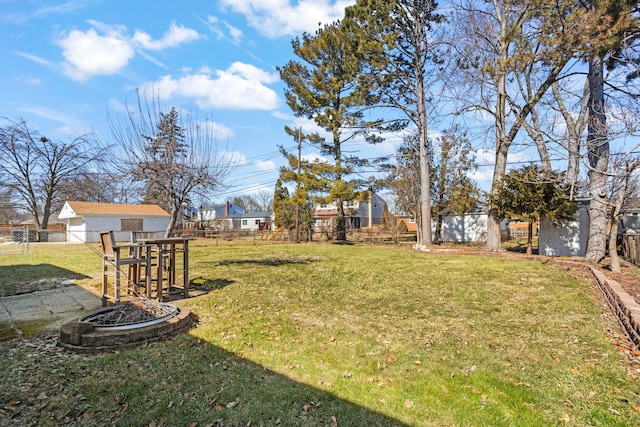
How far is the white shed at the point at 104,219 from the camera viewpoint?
2348 centimetres

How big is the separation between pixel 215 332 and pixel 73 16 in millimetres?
→ 9312

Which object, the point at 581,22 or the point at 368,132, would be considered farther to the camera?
the point at 368,132

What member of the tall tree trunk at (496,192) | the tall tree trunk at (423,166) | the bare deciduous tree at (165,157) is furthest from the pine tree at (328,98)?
the bare deciduous tree at (165,157)

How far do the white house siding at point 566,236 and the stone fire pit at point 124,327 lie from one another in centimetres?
1365

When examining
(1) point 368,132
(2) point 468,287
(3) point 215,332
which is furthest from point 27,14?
(1) point 368,132

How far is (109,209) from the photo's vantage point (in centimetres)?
2492

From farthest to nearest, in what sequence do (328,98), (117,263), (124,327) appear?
(328,98) < (117,263) < (124,327)

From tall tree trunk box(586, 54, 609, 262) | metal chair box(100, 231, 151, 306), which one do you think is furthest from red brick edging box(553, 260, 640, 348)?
metal chair box(100, 231, 151, 306)

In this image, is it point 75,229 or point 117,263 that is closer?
point 117,263

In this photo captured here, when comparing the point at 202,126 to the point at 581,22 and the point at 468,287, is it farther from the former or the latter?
the point at 581,22

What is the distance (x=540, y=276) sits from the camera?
7.45 meters

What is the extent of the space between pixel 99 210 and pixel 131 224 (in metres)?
2.38

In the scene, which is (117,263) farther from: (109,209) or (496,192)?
(109,209)

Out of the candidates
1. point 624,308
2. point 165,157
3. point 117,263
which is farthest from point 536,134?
point 117,263
